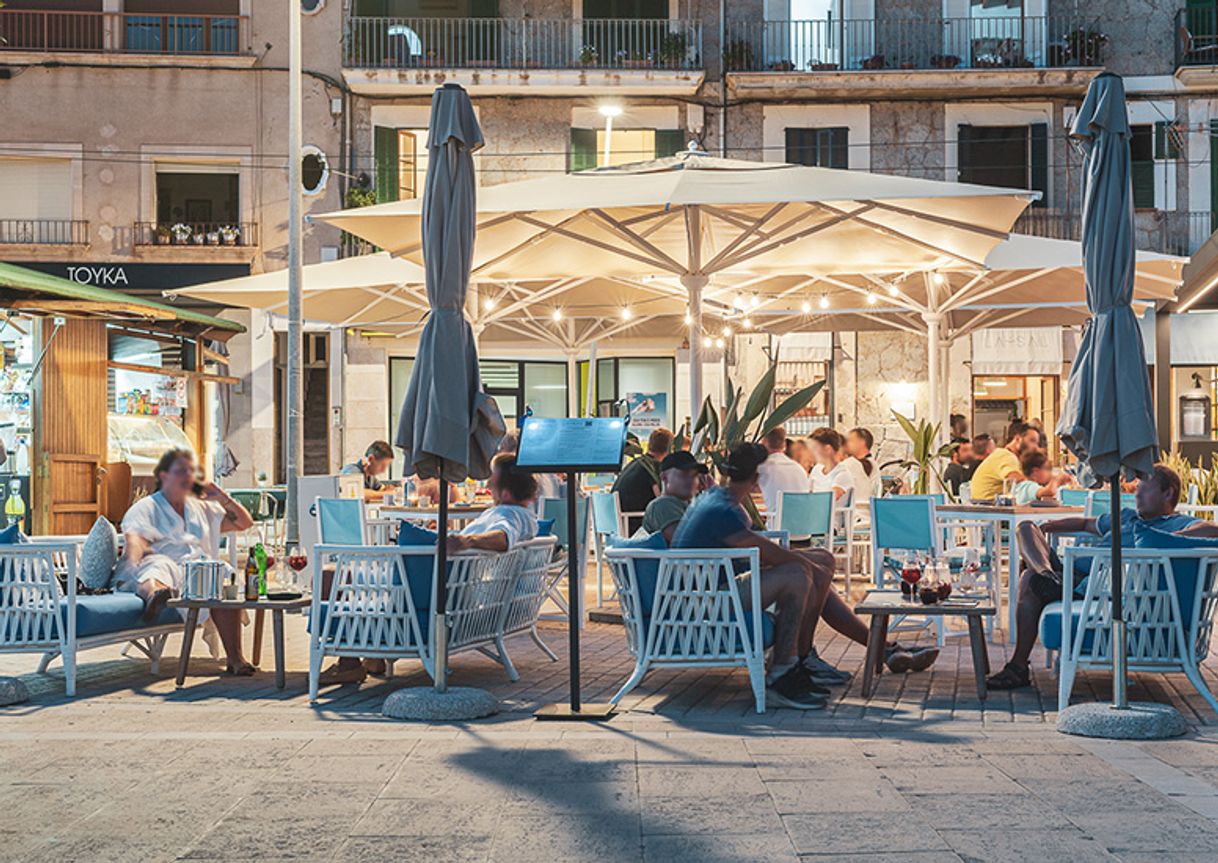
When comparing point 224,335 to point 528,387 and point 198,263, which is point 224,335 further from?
point 528,387

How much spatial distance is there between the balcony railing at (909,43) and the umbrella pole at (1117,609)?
67.0ft

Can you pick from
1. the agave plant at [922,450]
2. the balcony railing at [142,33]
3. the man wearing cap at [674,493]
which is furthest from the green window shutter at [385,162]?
the man wearing cap at [674,493]

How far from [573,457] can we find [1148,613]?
109 inches

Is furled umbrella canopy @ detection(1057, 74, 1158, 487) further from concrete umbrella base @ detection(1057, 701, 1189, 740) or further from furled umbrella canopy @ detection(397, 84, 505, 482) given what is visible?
furled umbrella canopy @ detection(397, 84, 505, 482)

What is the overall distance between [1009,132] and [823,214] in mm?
16717

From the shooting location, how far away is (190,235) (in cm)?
2659

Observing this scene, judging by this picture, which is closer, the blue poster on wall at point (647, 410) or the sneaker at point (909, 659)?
the sneaker at point (909, 659)

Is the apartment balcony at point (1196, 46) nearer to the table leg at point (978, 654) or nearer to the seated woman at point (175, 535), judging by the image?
the table leg at point (978, 654)

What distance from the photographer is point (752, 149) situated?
2706 cm

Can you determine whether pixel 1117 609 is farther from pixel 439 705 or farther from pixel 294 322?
pixel 294 322

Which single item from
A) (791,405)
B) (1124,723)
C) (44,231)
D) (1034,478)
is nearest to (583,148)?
(44,231)

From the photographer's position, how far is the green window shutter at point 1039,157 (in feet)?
87.9

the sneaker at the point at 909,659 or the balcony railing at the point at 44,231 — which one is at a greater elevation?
the balcony railing at the point at 44,231

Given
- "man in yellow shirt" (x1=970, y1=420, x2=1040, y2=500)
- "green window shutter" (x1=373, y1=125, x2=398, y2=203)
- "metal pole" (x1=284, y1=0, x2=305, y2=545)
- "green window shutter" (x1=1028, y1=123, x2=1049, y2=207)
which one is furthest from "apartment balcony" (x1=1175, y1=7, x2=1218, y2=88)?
"man in yellow shirt" (x1=970, y1=420, x2=1040, y2=500)
